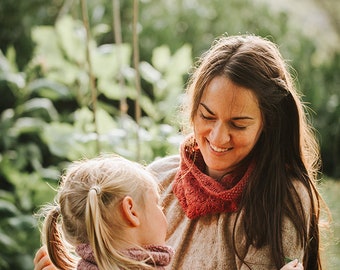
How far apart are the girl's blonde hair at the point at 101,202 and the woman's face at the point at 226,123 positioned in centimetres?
25

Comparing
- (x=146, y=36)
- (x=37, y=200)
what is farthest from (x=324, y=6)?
(x=37, y=200)

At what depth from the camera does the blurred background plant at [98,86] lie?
357 centimetres

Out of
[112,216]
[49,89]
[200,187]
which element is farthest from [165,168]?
[49,89]

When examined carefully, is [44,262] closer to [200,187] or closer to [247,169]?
[200,187]

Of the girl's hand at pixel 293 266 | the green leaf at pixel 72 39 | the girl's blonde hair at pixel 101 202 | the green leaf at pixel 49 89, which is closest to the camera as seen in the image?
the girl's blonde hair at pixel 101 202

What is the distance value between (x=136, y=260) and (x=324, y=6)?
725 centimetres

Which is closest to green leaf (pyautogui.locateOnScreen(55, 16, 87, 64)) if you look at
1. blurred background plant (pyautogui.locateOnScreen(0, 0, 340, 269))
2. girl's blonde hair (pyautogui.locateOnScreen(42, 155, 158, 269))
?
blurred background plant (pyautogui.locateOnScreen(0, 0, 340, 269))

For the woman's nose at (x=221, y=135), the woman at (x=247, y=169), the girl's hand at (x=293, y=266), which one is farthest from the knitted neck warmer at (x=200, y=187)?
the girl's hand at (x=293, y=266)

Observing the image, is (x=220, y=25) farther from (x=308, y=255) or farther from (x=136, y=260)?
(x=136, y=260)

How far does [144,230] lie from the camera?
1.64 m

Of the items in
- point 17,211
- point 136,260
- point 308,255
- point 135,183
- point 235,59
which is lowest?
point 17,211

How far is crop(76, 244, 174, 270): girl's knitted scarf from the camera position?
1.59 m

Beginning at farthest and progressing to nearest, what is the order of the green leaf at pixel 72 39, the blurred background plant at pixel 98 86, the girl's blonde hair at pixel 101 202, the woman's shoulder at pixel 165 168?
1. the green leaf at pixel 72 39
2. the blurred background plant at pixel 98 86
3. the woman's shoulder at pixel 165 168
4. the girl's blonde hair at pixel 101 202

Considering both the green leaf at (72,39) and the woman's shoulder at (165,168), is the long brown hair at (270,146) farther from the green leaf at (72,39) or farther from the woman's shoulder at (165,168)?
the green leaf at (72,39)
